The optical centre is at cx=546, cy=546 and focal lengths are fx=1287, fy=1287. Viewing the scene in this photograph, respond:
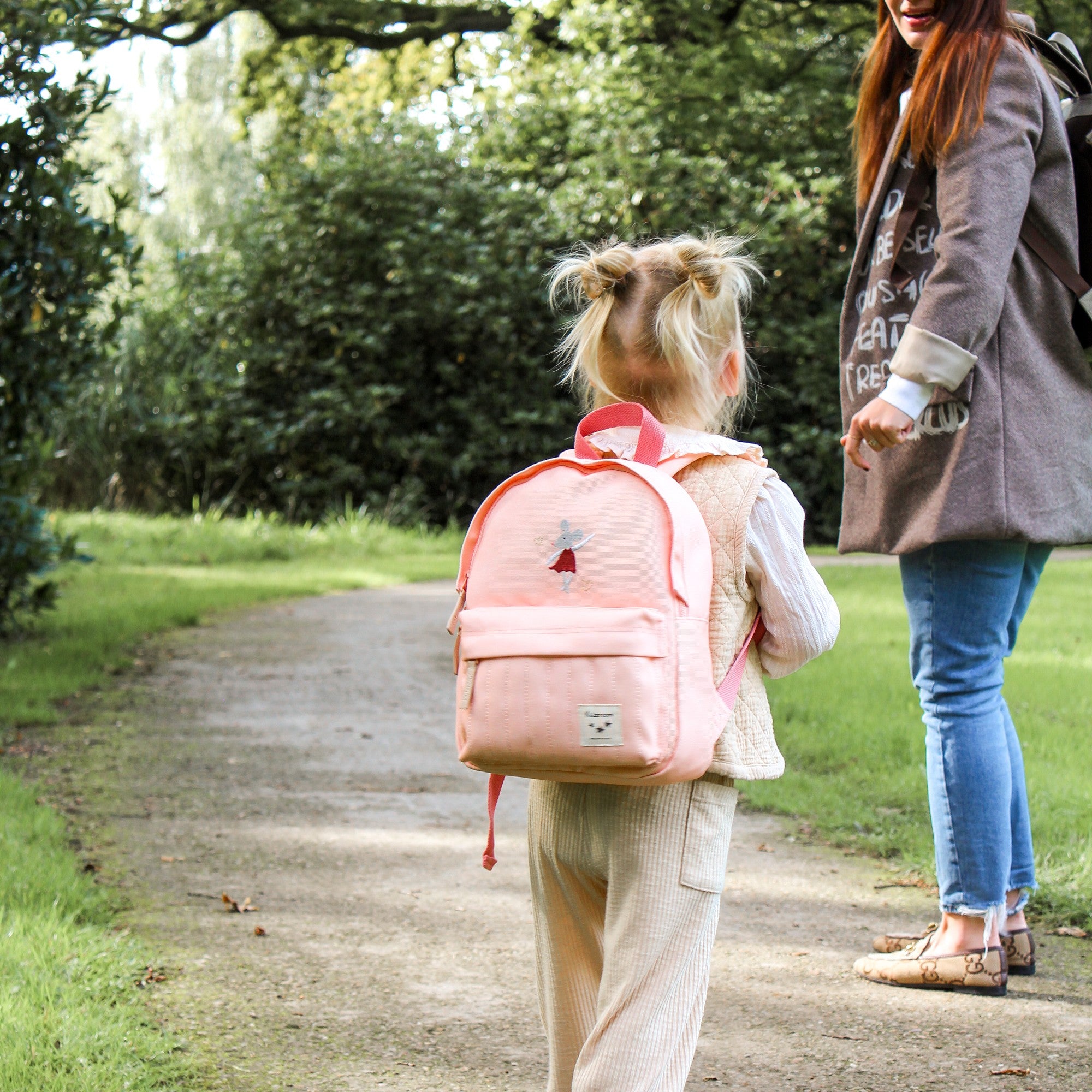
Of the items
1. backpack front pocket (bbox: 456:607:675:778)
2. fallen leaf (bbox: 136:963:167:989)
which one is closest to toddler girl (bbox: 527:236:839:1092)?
backpack front pocket (bbox: 456:607:675:778)

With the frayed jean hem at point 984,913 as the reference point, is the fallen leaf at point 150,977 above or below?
below

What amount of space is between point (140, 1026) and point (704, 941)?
1.20 meters

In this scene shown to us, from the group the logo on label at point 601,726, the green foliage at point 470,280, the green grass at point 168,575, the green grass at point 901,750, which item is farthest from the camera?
the green foliage at point 470,280

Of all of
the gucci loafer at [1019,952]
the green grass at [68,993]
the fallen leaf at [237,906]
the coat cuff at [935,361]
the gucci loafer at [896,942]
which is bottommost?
the fallen leaf at [237,906]

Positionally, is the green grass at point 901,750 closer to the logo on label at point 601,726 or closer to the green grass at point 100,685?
the logo on label at point 601,726

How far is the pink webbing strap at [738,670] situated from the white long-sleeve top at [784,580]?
0.7 inches

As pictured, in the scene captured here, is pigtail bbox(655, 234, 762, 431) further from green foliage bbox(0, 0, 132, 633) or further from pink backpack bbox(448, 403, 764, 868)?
green foliage bbox(0, 0, 132, 633)

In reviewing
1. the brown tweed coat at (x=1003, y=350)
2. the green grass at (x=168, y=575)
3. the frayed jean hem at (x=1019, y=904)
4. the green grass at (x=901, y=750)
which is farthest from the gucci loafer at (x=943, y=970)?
the green grass at (x=168, y=575)

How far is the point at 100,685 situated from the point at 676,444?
430 centimetres

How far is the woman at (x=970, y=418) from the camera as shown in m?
2.46

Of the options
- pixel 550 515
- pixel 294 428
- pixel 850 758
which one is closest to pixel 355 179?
pixel 294 428

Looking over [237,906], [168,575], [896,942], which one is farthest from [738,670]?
[168,575]

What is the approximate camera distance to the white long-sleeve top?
72.2 inches

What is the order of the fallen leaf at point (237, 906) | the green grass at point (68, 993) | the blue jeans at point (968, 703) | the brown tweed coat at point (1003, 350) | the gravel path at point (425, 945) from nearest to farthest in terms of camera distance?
the green grass at point (68, 993) → the gravel path at point (425, 945) → the brown tweed coat at point (1003, 350) → the blue jeans at point (968, 703) → the fallen leaf at point (237, 906)
